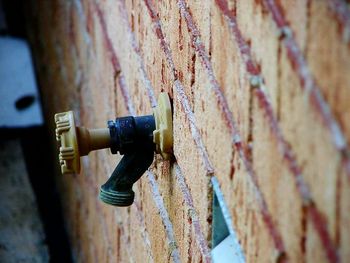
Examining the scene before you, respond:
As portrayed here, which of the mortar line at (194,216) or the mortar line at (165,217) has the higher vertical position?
the mortar line at (194,216)

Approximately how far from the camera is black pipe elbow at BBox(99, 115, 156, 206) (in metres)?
1.61

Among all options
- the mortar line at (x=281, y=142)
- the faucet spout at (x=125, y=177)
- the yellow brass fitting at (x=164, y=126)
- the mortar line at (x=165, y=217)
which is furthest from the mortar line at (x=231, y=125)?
the mortar line at (x=165, y=217)

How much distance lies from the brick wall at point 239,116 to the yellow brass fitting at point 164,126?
0.03 meters

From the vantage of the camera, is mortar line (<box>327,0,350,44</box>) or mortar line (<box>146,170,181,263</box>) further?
mortar line (<box>146,170,181,263</box>)

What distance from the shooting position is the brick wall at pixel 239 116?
89 cm

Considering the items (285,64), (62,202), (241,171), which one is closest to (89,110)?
(62,202)

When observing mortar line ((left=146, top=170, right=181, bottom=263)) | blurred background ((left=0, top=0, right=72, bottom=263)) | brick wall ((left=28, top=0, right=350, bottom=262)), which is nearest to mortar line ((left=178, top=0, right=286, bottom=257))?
brick wall ((left=28, top=0, right=350, bottom=262))

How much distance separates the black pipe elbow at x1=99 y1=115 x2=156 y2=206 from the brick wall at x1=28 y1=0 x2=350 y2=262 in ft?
0.22

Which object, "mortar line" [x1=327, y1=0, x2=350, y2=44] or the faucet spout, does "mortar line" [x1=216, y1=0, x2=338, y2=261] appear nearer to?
"mortar line" [x1=327, y1=0, x2=350, y2=44]

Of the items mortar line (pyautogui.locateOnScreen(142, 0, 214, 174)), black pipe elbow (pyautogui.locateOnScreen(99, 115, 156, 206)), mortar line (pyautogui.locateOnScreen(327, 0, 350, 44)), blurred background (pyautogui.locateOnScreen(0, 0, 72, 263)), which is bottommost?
blurred background (pyautogui.locateOnScreen(0, 0, 72, 263))

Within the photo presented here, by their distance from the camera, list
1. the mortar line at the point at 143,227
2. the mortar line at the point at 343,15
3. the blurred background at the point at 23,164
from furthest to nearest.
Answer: the blurred background at the point at 23,164, the mortar line at the point at 143,227, the mortar line at the point at 343,15

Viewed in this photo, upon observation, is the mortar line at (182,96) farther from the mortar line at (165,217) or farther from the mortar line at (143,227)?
the mortar line at (143,227)

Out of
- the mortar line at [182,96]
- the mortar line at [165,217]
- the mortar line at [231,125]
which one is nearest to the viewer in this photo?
the mortar line at [231,125]

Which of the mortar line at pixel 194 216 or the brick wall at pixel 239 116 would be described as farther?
the mortar line at pixel 194 216
